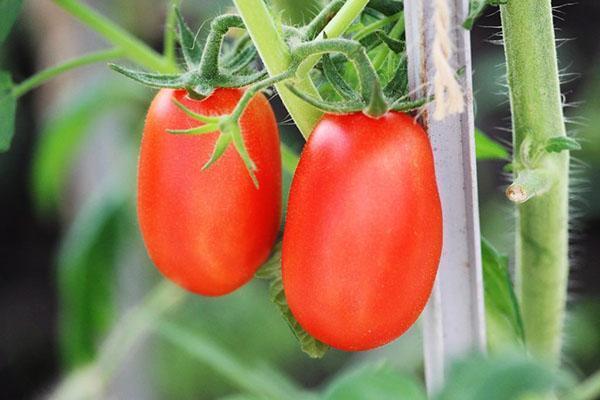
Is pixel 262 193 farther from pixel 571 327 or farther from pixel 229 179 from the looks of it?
pixel 571 327

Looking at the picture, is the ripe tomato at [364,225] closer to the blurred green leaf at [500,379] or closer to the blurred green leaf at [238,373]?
the blurred green leaf at [500,379]

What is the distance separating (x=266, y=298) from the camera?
1344 mm

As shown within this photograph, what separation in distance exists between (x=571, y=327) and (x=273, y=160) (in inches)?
33.5

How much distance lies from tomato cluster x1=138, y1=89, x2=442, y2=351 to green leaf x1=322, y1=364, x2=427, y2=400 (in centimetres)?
3

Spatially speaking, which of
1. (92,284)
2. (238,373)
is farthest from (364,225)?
(92,284)

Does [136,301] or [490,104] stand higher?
[490,104]

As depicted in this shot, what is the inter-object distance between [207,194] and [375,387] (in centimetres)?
12

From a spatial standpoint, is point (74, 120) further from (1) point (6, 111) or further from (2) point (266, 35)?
(2) point (266, 35)

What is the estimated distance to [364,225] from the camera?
0.39 m

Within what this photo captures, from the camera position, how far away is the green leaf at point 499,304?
498 mm

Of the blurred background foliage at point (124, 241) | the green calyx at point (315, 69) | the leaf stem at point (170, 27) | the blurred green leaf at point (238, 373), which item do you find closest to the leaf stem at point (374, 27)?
the green calyx at point (315, 69)

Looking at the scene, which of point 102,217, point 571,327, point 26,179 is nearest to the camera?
point 102,217

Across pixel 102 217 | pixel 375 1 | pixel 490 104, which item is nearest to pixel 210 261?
pixel 375 1

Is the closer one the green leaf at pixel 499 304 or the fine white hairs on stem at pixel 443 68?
the fine white hairs on stem at pixel 443 68
